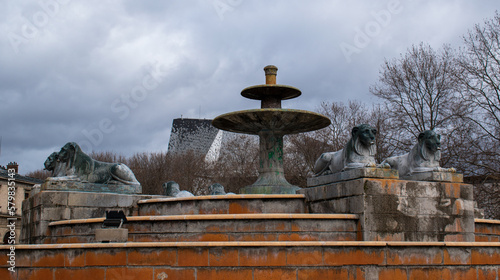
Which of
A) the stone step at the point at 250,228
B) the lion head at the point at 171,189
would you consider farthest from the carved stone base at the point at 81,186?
the lion head at the point at 171,189

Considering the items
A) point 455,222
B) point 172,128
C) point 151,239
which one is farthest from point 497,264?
point 172,128

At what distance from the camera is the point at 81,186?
494 inches

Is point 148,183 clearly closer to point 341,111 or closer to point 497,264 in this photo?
point 341,111

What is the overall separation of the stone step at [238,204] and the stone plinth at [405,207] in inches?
26.9

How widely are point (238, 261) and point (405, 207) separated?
3502 millimetres

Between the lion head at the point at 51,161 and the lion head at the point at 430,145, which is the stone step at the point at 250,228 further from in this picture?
the lion head at the point at 51,161

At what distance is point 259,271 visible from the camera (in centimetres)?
799

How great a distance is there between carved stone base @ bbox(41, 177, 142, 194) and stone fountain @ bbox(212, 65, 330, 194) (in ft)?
10.2

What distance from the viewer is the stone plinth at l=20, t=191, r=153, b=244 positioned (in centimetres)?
1198

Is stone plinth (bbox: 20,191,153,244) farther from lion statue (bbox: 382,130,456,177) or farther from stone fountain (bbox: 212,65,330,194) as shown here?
lion statue (bbox: 382,130,456,177)

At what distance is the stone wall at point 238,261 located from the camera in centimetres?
802

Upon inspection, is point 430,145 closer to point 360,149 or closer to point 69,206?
point 360,149

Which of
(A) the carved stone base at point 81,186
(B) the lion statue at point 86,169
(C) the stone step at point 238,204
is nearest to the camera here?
(C) the stone step at point 238,204

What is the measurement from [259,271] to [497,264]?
421 cm
